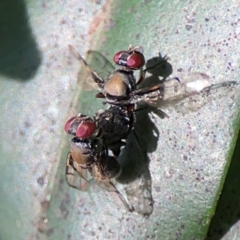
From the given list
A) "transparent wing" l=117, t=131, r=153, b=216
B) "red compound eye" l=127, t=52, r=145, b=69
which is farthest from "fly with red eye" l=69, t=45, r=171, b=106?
"transparent wing" l=117, t=131, r=153, b=216

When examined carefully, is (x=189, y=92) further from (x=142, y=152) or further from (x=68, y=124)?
(x=68, y=124)

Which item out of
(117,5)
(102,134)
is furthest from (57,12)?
(102,134)

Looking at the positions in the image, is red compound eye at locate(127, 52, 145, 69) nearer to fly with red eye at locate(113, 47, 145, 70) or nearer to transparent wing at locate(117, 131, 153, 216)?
fly with red eye at locate(113, 47, 145, 70)

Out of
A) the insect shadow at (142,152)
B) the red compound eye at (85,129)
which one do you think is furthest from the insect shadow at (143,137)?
the red compound eye at (85,129)

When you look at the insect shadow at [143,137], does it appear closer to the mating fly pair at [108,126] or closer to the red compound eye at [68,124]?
the mating fly pair at [108,126]

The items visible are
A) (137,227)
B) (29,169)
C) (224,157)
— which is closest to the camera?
(224,157)

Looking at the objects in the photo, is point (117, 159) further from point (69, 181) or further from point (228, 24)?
point (228, 24)
